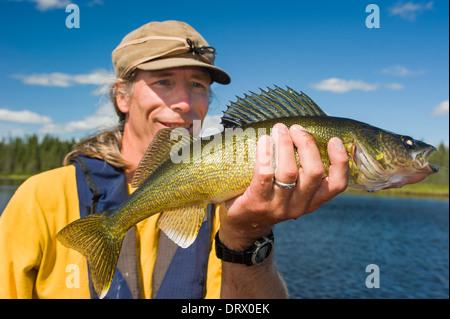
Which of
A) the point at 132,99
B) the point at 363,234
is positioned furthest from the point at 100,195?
the point at 363,234

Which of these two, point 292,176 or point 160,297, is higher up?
point 292,176

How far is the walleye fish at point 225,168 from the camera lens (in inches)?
110

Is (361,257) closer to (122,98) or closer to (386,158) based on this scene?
(122,98)

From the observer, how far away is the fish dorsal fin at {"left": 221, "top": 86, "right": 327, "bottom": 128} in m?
2.95

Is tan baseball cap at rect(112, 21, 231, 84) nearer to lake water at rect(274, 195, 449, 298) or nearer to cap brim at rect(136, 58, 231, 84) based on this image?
cap brim at rect(136, 58, 231, 84)

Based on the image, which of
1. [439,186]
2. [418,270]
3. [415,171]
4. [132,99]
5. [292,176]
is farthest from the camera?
[439,186]

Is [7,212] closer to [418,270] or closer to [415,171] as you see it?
[415,171]

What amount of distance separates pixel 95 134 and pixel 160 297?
227 centimetres

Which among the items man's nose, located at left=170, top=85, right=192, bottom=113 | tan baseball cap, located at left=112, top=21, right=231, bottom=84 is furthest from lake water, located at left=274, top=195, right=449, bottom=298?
tan baseball cap, located at left=112, top=21, right=231, bottom=84

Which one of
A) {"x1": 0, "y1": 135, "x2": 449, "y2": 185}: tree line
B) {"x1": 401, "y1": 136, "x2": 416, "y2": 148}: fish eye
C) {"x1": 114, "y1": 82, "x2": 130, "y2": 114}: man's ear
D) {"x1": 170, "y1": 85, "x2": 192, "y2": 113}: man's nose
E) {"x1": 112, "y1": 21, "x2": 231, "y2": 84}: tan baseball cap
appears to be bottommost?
{"x1": 401, "y1": 136, "x2": 416, "y2": 148}: fish eye

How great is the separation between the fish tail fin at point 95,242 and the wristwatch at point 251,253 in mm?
955

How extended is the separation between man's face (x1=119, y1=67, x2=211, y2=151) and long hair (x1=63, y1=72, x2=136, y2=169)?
0.61 feet

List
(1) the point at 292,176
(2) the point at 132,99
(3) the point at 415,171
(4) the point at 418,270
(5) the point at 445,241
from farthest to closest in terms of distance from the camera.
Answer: (5) the point at 445,241 → (4) the point at 418,270 → (2) the point at 132,99 → (3) the point at 415,171 → (1) the point at 292,176

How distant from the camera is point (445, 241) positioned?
31453mm
